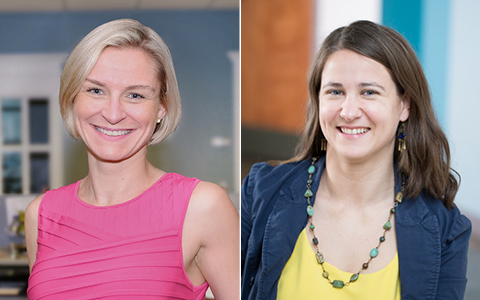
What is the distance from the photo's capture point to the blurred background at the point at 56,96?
158cm

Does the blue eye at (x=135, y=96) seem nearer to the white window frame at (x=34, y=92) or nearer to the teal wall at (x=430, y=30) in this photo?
the white window frame at (x=34, y=92)

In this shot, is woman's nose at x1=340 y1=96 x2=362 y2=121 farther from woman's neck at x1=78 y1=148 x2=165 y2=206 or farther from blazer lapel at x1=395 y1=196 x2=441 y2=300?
woman's neck at x1=78 y1=148 x2=165 y2=206

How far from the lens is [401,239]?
1595 millimetres

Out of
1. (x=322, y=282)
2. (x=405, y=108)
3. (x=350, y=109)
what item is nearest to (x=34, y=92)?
(x=350, y=109)

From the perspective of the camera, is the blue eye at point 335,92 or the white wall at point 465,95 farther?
the white wall at point 465,95

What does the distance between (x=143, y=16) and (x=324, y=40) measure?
0.73 metres

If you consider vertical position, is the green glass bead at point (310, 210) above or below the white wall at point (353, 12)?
below

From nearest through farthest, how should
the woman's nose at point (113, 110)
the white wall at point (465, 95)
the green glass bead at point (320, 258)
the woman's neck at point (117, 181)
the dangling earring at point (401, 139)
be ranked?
the woman's nose at point (113, 110) → the woman's neck at point (117, 181) → the green glass bead at point (320, 258) → the dangling earring at point (401, 139) → the white wall at point (465, 95)

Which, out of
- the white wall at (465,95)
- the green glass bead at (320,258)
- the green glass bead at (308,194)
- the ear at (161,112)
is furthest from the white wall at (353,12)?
the green glass bead at (320,258)

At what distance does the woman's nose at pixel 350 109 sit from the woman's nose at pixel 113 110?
79cm

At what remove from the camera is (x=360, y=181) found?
5.62 feet

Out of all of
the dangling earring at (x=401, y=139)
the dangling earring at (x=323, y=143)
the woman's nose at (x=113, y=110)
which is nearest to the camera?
the woman's nose at (x=113, y=110)

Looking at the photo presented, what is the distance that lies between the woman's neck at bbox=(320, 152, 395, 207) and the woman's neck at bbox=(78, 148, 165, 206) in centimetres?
74

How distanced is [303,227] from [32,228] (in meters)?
1.02
